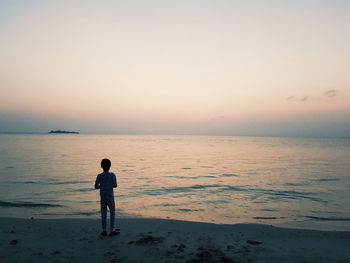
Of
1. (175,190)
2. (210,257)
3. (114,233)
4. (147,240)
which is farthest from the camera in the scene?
(175,190)

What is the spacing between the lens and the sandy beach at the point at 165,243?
654cm

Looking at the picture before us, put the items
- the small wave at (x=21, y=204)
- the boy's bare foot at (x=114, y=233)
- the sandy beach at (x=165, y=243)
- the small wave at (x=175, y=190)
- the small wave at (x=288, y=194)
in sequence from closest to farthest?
1. the sandy beach at (x=165, y=243)
2. the boy's bare foot at (x=114, y=233)
3. the small wave at (x=21, y=204)
4. the small wave at (x=288, y=194)
5. the small wave at (x=175, y=190)

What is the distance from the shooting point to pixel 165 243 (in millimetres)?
7508

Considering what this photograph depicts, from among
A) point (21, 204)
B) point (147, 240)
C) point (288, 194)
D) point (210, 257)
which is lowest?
point (288, 194)

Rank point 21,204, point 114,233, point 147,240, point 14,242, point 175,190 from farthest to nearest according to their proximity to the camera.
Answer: point 175,190
point 21,204
point 114,233
point 147,240
point 14,242

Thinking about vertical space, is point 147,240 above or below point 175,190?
above

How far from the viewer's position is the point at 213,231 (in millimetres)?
9047

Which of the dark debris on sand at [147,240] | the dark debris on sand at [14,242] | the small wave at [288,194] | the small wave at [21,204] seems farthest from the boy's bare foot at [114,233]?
the small wave at [288,194]

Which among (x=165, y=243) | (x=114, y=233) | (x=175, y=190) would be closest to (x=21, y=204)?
(x=114, y=233)

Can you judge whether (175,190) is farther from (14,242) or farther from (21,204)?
(14,242)

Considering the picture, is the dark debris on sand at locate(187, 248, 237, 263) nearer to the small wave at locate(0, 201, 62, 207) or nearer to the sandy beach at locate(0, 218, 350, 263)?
the sandy beach at locate(0, 218, 350, 263)

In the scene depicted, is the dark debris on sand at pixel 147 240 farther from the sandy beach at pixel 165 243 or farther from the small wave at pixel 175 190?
the small wave at pixel 175 190

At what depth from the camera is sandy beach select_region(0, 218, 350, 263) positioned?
21.4ft

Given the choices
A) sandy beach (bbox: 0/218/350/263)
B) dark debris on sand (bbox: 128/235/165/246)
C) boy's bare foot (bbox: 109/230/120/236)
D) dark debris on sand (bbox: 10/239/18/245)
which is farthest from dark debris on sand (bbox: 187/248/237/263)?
dark debris on sand (bbox: 10/239/18/245)
